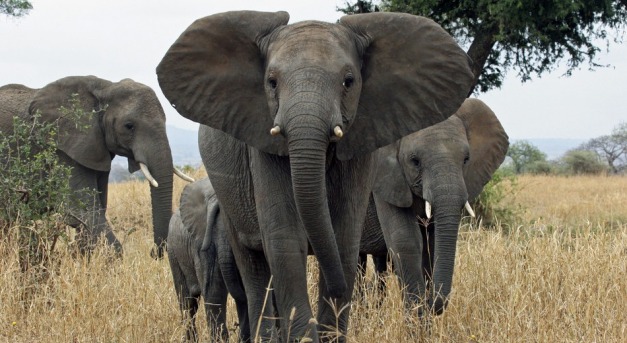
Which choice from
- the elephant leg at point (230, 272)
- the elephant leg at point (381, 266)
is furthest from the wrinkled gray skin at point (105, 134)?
the elephant leg at point (230, 272)

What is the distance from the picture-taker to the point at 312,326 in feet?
14.9

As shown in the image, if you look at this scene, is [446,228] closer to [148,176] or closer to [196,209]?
[196,209]

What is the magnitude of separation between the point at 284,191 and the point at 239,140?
0.51 metres

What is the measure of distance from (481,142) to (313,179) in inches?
137

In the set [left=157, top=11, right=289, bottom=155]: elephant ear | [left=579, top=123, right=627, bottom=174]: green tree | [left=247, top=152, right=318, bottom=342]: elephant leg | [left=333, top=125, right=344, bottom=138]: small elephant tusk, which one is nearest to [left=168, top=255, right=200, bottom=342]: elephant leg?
[left=247, top=152, right=318, bottom=342]: elephant leg

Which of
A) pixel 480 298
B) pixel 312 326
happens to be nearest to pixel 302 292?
pixel 312 326

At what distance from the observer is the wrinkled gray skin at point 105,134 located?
33.5 ft

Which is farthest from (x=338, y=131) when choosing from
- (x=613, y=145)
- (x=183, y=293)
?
(x=613, y=145)

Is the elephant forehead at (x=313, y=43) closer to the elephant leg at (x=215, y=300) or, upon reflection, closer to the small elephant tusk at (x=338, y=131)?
the small elephant tusk at (x=338, y=131)

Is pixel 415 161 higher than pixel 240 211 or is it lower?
higher

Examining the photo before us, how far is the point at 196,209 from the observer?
626cm

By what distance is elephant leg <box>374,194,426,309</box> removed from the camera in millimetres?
6727

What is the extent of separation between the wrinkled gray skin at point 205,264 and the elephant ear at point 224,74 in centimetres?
121

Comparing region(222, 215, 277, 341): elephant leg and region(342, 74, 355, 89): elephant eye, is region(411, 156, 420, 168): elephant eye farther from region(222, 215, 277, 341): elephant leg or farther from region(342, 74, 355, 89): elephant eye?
region(342, 74, 355, 89): elephant eye
